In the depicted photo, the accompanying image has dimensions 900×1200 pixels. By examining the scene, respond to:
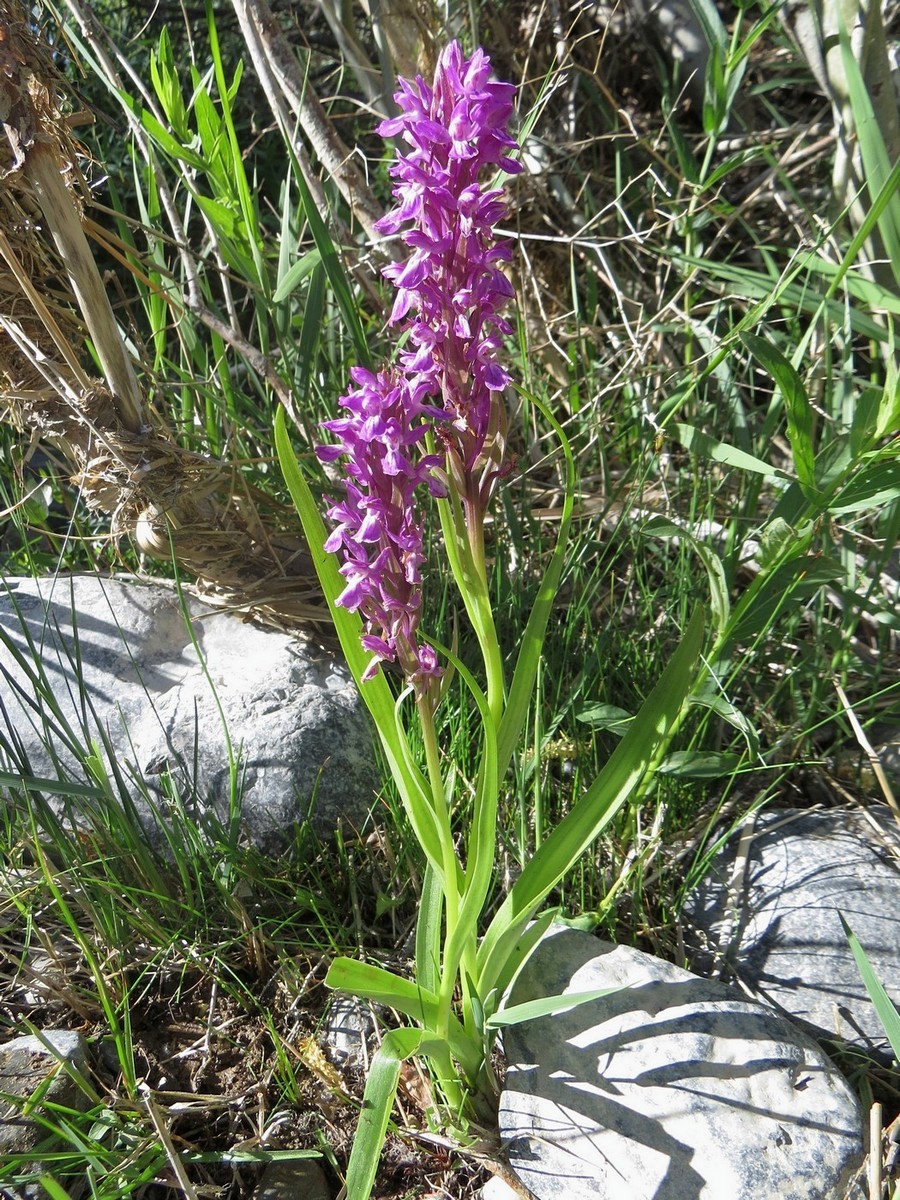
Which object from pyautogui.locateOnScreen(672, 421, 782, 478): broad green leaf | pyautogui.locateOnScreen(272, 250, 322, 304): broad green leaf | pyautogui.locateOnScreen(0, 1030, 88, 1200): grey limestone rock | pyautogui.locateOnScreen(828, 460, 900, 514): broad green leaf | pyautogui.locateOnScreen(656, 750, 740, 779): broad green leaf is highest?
pyautogui.locateOnScreen(272, 250, 322, 304): broad green leaf

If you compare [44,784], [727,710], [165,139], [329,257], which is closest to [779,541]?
[727,710]

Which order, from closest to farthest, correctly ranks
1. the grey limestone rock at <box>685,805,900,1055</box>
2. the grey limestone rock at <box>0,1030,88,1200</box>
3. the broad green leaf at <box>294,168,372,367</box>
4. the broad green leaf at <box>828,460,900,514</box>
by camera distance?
the grey limestone rock at <box>0,1030,88,1200</box>
the broad green leaf at <box>828,460,900,514</box>
the grey limestone rock at <box>685,805,900,1055</box>
the broad green leaf at <box>294,168,372,367</box>

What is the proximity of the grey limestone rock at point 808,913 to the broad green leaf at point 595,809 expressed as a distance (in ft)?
1.43

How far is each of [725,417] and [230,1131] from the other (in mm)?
1690

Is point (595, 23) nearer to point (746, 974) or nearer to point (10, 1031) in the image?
point (746, 974)

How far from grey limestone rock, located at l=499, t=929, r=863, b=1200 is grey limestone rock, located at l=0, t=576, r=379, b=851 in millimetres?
512

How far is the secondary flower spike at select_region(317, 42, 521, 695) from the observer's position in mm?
925

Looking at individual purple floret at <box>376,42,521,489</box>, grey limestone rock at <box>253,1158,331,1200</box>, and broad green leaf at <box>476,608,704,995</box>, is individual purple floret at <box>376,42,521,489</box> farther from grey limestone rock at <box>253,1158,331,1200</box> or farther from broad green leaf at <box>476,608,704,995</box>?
grey limestone rock at <box>253,1158,331,1200</box>

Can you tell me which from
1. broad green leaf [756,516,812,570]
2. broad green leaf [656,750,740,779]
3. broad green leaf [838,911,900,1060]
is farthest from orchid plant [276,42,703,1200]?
broad green leaf [838,911,900,1060]

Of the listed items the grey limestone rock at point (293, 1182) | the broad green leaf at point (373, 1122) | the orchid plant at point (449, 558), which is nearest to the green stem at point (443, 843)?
the orchid plant at point (449, 558)

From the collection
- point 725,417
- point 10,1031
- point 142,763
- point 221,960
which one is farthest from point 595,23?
point 10,1031

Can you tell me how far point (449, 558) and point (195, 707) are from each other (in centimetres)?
66

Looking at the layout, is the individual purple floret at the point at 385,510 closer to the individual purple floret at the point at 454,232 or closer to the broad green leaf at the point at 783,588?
the individual purple floret at the point at 454,232

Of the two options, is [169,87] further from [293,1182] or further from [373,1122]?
[293,1182]
